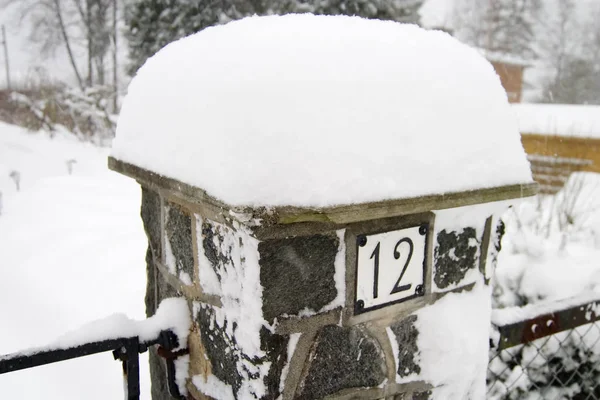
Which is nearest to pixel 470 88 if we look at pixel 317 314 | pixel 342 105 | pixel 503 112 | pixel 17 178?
pixel 503 112

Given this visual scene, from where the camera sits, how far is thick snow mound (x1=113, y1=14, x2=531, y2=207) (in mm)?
761

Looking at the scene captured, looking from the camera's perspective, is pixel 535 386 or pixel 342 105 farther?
pixel 535 386

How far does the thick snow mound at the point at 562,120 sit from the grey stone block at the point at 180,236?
23.2ft

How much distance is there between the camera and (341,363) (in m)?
0.96

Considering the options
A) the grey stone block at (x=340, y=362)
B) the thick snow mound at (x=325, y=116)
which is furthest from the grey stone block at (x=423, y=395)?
the thick snow mound at (x=325, y=116)

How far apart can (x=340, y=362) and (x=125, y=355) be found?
47 cm

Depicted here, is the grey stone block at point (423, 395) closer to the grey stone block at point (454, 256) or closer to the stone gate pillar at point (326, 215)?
the stone gate pillar at point (326, 215)

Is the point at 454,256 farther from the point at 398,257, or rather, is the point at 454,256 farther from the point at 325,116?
the point at 325,116

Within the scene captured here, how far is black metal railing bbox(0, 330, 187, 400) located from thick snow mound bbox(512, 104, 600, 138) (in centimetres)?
714

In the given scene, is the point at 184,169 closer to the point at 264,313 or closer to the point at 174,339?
the point at 264,313

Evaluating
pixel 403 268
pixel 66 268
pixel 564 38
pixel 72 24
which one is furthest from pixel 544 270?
pixel 564 38

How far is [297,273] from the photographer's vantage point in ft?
2.84

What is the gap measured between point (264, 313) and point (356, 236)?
0.73 feet

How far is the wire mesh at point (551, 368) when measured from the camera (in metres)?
1.90
